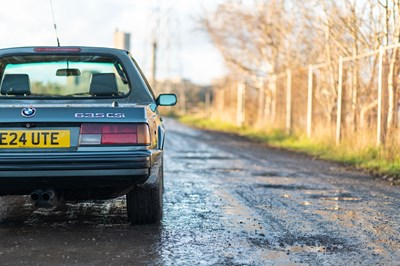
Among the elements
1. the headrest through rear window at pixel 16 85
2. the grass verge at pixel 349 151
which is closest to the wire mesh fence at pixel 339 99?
the grass verge at pixel 349 151

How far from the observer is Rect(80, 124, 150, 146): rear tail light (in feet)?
17.7

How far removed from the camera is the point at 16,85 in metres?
6.52

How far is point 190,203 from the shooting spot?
7.40 metres

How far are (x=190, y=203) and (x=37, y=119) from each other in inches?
98.1

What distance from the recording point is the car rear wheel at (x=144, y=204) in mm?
5938

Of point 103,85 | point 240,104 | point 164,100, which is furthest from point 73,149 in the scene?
point 240,104

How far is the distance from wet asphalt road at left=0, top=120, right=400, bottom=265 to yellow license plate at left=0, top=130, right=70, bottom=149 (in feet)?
2.46

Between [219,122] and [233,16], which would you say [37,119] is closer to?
[233,16]

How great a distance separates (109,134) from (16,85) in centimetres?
157

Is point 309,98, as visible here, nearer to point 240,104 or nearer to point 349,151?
point 349,151

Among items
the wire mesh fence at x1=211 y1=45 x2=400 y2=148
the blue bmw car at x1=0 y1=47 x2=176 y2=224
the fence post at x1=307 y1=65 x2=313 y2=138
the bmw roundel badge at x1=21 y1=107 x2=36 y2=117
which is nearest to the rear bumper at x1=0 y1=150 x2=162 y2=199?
the blue bmw car at x1=0 y1=47 x2=176 y2=224

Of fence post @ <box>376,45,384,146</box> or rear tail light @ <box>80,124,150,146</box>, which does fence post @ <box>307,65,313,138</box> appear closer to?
fence post @ <box>376,45,384,146</box>

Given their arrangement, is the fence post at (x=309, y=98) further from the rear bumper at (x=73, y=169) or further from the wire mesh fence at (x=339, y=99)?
the rear bumper at (x=73, y=169)

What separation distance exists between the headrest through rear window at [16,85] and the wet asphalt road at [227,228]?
119 cm
